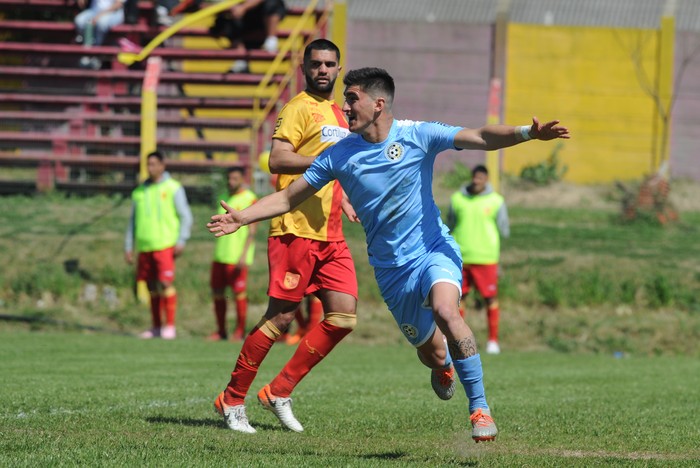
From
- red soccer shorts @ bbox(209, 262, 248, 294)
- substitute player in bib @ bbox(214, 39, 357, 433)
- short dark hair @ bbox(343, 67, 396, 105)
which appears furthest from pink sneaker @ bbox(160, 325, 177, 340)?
short dark hair @ bbox(343, 67, 396, 105)

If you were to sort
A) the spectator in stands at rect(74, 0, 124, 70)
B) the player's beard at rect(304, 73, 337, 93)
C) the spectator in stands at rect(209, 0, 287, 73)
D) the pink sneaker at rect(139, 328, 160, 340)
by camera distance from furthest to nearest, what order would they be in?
the spectator in stands at rect(74, 0, 124, 70), the spectator in stands at rect(209, 0, 287, 73), the pink sneaker at rect(139, 328, 160, 340), the player's beard at rect(304, 73, 337, 93)

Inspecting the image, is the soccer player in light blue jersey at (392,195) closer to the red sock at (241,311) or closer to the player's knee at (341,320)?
the player's knee at (341,320)

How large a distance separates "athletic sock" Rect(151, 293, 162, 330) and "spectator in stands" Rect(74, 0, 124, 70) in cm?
900

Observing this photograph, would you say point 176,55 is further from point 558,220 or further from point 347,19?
point 558,220

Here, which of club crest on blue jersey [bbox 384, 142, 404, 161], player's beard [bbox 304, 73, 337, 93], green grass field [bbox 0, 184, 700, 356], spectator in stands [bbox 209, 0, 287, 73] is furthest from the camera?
spectator in stands [bbox 209, 0, 287, 73]

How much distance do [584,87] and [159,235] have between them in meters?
13.7

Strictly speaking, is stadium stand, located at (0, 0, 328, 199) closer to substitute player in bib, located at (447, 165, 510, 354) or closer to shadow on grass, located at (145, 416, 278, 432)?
substitute player in bib, located at (447, 165, 510, 354)

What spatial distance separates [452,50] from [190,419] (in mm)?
19455

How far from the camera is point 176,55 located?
22.9 m

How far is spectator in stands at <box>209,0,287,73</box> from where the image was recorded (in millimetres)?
22594

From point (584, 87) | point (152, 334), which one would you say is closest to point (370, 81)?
point (152, 334)

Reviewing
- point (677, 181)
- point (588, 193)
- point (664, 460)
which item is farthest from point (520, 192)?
point (664, 460)

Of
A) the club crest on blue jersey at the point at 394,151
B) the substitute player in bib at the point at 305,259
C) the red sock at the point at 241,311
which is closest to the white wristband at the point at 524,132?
the club crest on blue jersey at the point at 394,151

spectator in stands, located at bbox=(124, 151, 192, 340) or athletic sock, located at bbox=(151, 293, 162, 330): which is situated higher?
spectator in stands, located at bbox=(124, 151, 192, 340)
